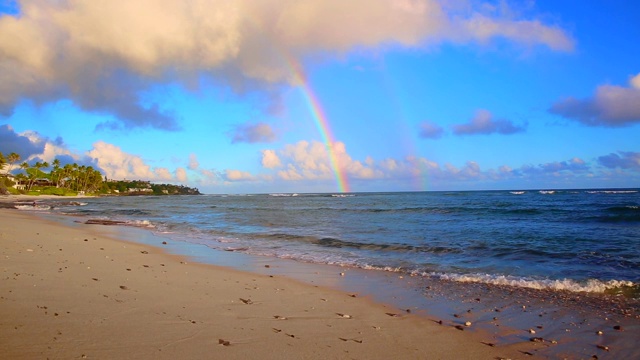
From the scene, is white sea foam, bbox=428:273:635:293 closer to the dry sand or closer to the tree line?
the dry sand

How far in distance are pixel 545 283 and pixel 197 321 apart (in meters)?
8.36

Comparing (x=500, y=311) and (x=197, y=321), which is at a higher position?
(x=197, y=321)

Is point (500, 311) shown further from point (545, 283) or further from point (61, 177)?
point (61, 177)

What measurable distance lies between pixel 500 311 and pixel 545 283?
3176 millimetres

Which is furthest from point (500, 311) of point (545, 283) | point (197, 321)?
point (197, 321)

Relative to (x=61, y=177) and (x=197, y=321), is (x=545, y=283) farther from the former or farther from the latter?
(x=61, y=177)

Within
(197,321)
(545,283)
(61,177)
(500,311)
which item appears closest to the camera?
(197,321)

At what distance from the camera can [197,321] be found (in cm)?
566

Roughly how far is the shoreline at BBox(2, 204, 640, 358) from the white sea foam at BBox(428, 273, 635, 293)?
0.54m

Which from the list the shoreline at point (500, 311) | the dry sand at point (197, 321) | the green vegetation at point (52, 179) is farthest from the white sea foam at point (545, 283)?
the green vegetation at point (52, 179)

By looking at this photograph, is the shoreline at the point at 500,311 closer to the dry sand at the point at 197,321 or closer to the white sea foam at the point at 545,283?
the dry sand at the point at 197,321

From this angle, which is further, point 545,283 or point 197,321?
point 545,283

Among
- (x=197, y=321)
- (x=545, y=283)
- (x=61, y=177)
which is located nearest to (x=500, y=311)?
(x=545, y=283)

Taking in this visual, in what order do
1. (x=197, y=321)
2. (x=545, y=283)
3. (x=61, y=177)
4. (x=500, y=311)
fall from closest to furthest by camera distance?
(x=197, y=321)
(x=500, y=311)
(x=545, y=283)
(x=61, y=177)
